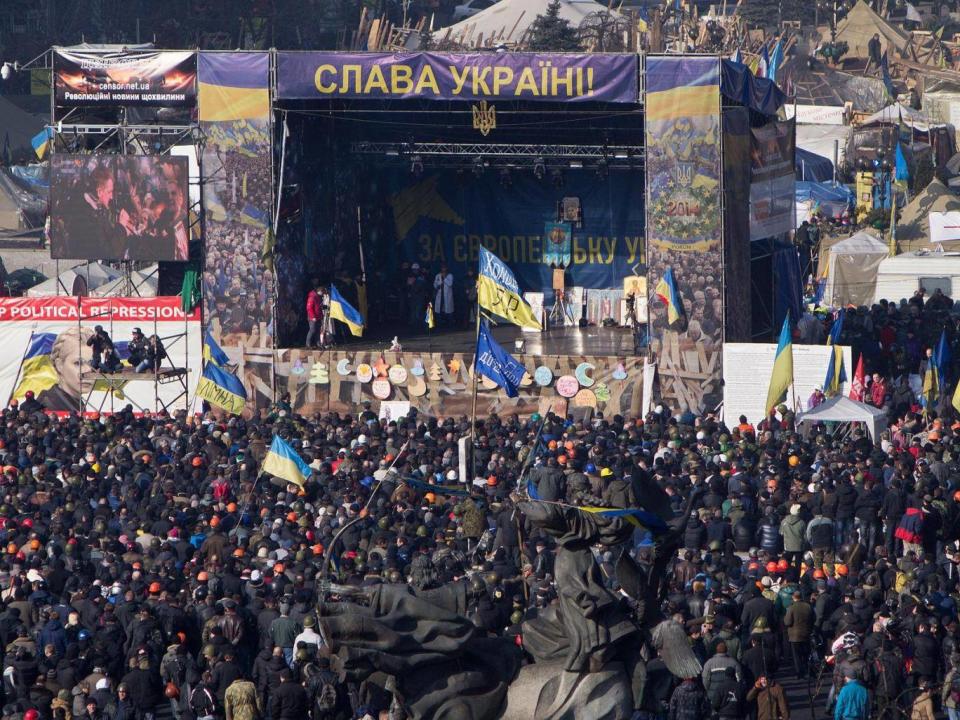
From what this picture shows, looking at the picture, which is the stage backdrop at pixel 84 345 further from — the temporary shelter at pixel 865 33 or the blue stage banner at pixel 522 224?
the temporary shelter at pixel 865 33

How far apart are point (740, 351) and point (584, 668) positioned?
18.5 meters

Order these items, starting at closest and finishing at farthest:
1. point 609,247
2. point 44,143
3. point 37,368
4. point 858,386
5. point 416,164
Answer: point 858,386 → point 37,368 → point 416,164 → point 44,143 → point 609,247

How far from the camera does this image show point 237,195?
35594mm

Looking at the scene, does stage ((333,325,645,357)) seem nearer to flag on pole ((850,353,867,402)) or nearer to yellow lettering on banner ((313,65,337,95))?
yellow lettering on banner ((313,65,337,95))

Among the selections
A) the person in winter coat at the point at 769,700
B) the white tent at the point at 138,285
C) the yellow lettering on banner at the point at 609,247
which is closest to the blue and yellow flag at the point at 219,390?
the white tent at the point at 138,285

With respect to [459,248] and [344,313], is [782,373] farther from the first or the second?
[459,248]

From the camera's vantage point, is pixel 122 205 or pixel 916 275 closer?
pixel 122 205

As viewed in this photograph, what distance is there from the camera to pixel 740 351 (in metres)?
32.8

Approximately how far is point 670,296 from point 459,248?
23.1ft

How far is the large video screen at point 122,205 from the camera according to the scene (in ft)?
115

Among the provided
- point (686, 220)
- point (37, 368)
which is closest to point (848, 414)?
point (686, 220)

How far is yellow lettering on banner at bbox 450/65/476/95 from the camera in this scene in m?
34.6

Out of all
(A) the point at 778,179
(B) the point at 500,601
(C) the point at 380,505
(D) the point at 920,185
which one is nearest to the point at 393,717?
(B) the point at 500,601

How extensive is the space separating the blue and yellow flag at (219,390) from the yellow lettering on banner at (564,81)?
7.21 meters
